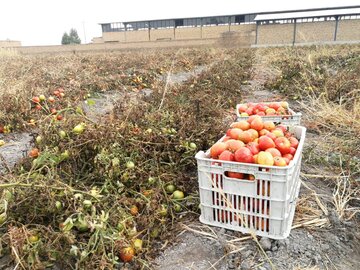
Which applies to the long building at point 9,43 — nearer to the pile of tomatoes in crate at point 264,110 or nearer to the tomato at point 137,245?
the pile of tomatoes in crate at point 264,110

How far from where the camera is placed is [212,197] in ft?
6.68

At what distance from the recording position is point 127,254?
68.4 inches

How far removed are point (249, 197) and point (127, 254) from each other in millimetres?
838

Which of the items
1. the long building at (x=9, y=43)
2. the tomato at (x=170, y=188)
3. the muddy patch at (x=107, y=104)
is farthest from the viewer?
the long building at (x=9, y=43)

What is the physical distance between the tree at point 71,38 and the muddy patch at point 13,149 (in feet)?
181

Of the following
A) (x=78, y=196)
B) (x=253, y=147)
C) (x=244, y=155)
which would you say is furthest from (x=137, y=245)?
(x=253, y=147)

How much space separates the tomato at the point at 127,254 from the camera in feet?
5.68

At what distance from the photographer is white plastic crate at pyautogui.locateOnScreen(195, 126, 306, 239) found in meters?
1.79

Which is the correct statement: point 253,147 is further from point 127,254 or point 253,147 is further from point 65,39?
point 65,39

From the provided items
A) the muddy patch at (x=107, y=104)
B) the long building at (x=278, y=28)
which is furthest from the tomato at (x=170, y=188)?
the long building at (x=278, y=28)

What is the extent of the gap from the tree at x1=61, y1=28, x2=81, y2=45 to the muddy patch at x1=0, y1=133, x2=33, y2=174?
181ft

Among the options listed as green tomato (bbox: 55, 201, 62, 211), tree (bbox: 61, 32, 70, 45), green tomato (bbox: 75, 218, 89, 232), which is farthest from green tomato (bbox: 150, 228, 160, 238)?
tree (bbox: 61, 32, 70, 45)

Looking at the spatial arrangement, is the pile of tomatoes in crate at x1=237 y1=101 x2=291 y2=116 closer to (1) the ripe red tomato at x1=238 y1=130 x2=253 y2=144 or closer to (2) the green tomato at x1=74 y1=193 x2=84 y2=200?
(1) the ripe red tomato at x1=238 y1=130 x2=253 y2=144

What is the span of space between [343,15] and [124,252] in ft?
125
